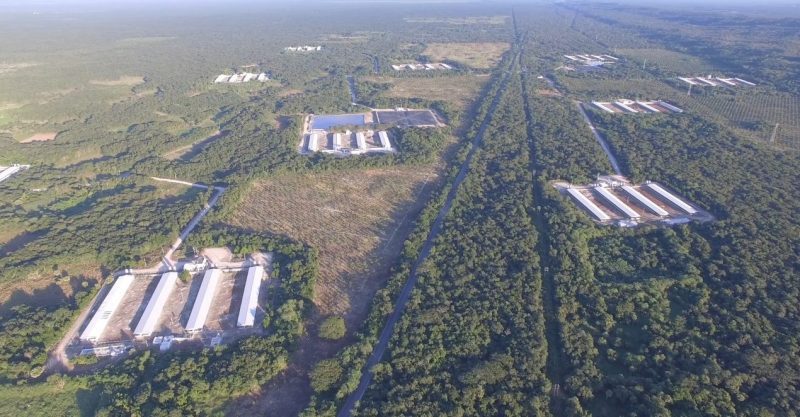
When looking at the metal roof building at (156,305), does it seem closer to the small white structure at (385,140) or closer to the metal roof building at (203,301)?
the metal roof building at (203,301)

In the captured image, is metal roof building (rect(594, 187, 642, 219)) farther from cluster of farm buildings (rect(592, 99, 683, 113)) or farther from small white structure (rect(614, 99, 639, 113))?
small white structure (rect(614, 99, 639, 113))

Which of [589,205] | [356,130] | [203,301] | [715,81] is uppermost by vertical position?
[715,81]

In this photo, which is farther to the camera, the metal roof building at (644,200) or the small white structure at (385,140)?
the small white structure at (385,140)

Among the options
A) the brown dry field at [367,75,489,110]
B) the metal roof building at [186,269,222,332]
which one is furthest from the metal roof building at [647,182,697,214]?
the metal roof building at [186,269,222,332]

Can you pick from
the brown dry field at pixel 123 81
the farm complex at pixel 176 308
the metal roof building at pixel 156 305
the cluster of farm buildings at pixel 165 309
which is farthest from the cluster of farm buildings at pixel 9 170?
the brown dry field at pixel 123 81

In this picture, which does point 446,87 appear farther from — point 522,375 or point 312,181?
point 522,375

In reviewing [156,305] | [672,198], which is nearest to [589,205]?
[672,198]

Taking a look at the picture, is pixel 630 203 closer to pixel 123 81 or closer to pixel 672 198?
pixel 672 198
